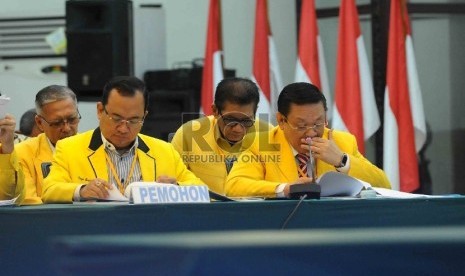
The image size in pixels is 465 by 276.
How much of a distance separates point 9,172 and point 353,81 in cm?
601

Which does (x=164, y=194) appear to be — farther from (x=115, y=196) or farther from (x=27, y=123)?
(x=27, y=123)

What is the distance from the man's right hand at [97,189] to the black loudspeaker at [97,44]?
3962mm

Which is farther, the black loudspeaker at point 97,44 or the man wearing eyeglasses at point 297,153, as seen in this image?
the black loudspeaker at point 97,44

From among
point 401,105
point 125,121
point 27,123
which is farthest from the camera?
point 401,105

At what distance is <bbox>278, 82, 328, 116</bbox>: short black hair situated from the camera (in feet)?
20.7

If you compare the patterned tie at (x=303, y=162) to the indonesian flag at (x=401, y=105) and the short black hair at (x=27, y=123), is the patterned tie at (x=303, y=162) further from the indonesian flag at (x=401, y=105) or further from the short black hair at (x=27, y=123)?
the indonesian flag at (x=401, y=105)

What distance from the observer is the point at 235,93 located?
23.5 ft

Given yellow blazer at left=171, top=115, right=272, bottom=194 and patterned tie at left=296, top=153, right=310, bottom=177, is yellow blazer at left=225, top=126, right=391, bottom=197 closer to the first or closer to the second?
patterned tie at left=296, top=153, right=310, bottom=177

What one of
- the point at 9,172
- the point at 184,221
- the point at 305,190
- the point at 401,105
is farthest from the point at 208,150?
the point at 401,105

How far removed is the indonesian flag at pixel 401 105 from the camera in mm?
11305

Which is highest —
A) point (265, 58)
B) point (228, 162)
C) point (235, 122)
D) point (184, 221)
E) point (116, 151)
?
point (265, 58)

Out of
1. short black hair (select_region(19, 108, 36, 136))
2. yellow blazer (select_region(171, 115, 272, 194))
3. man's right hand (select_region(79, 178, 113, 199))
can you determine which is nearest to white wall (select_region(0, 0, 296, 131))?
short black hair (select_region(19, 108, 36, 136))

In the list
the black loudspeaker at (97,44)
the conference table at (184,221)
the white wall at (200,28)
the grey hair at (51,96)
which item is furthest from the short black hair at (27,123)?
the conference table at (184,221)

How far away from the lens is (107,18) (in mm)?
9750
